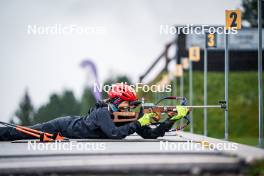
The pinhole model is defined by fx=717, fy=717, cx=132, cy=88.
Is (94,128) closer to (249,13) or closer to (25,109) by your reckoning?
(25,109)

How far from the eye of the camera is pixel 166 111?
364 inches

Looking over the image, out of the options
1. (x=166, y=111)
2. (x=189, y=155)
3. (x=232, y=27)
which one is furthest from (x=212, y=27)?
(x=189, y=155)

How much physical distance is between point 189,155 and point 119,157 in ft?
2.01

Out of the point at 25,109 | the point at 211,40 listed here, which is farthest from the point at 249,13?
the point at 211,40

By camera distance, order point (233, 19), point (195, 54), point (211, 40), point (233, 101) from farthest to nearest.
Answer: point (233, 101), point (195, 54), point (211, 40), point (233, 19)

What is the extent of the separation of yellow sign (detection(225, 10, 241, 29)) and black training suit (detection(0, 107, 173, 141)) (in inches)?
108

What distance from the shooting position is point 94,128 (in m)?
9.21

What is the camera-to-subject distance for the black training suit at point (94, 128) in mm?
9008

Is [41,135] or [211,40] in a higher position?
[211,40]

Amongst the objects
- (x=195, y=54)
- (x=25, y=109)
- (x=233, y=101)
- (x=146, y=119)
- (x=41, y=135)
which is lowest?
(x=25, y=109)

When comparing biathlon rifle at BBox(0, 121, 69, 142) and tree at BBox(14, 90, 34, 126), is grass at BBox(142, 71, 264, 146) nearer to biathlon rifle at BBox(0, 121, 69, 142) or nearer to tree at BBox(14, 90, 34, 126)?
tree at BBox(14, 90, 34, 126)

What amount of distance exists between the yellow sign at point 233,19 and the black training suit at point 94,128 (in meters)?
2.74

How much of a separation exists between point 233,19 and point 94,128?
332 centimetres

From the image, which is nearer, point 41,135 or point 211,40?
point 41,135
